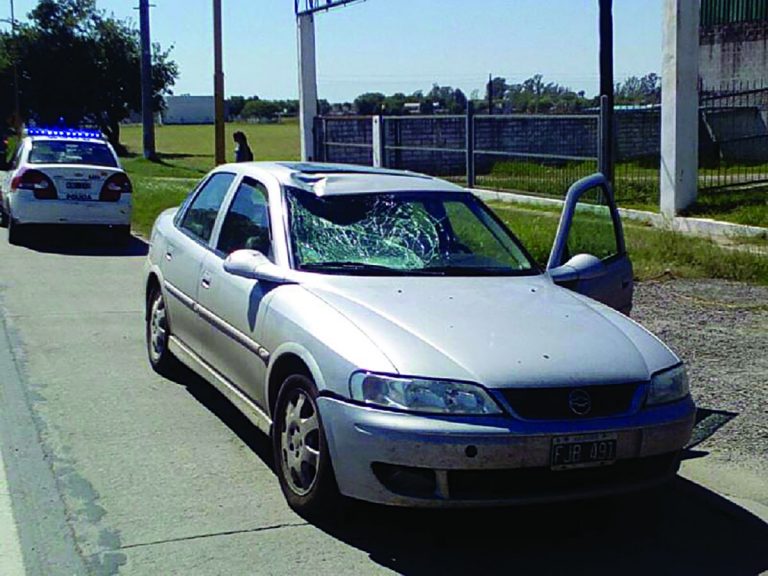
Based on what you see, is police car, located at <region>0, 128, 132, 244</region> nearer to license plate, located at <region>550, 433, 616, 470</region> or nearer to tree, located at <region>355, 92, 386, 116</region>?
license plate, located at <region>550, 433, 616, 470</region>

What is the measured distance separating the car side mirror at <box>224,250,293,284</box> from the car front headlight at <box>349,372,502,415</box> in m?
1.20

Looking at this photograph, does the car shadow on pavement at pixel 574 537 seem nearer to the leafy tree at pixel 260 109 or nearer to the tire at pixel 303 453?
the tire at pixel 303 453

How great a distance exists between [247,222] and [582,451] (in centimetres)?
270

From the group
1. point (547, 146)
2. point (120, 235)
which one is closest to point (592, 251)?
point (120, 235)

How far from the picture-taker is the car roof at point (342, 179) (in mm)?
6508

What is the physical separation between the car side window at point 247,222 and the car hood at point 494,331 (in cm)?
79

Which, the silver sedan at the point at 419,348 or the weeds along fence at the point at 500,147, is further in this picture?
the weeds along fence at the point at 500,147

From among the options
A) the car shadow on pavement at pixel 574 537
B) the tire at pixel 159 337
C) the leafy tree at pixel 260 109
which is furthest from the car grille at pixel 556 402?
the leafy tree at pixel 260 109

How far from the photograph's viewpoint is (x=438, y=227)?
253 inches

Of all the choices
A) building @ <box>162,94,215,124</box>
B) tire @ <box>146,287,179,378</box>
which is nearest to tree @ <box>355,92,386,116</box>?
tire @ <box>146,287,179,378</box>

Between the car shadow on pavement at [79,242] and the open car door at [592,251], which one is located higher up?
the open car door at [592,251]

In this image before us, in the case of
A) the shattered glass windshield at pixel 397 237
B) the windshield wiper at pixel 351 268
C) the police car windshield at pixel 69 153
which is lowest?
the windshield wiper at pixel 351 268

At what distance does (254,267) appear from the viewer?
5812 mm

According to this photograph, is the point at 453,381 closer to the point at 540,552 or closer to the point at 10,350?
the point at 540,552
